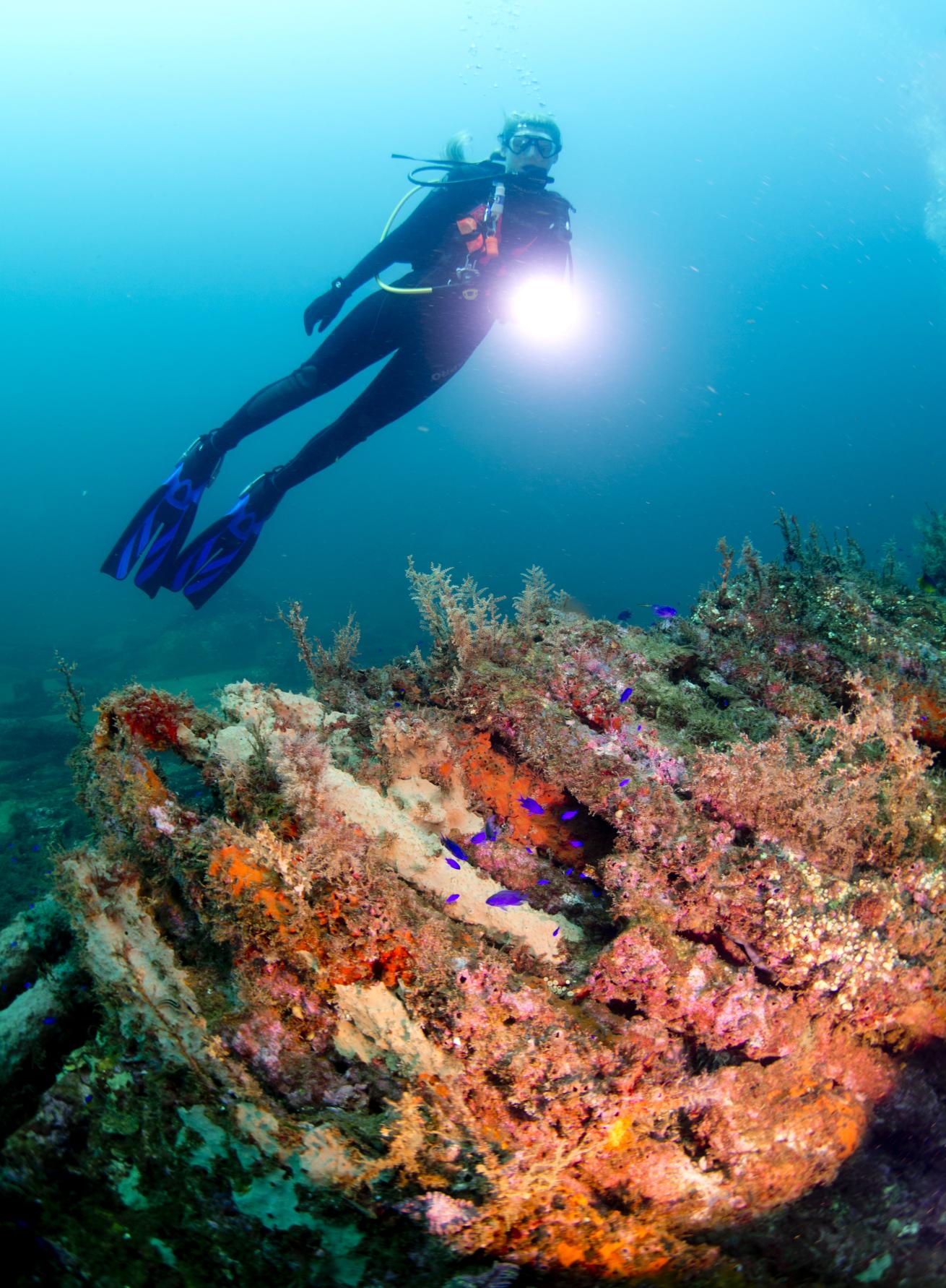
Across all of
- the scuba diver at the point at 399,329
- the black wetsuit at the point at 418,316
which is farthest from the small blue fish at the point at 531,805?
the black wetsuit at the point at 418,316

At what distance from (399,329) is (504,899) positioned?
7.71m

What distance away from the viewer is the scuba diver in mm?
7469

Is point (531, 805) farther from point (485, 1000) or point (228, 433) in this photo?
point (228, 433)

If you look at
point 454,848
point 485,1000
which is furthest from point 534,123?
point 485,1000

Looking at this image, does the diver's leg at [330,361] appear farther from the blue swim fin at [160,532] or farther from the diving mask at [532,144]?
the diving mask at [532,144]

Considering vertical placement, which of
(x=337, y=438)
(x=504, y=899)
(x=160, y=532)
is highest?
(x=337, y=438)

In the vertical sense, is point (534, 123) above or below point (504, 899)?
above

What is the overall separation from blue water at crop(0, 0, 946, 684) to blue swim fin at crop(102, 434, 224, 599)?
165 ft

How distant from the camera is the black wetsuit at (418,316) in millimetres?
7641

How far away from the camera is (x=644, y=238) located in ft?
385

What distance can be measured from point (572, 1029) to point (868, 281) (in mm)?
139973

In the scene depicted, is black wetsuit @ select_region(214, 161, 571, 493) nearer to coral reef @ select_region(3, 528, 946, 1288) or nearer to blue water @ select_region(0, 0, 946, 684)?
coral reef @ select_region(3, 528, 946, 1288)

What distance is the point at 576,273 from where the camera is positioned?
96.6m

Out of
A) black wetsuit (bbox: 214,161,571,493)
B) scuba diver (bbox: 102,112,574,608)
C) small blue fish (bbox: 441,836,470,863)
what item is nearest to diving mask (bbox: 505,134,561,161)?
scuba diver (bbox: 102,112,574,608)
